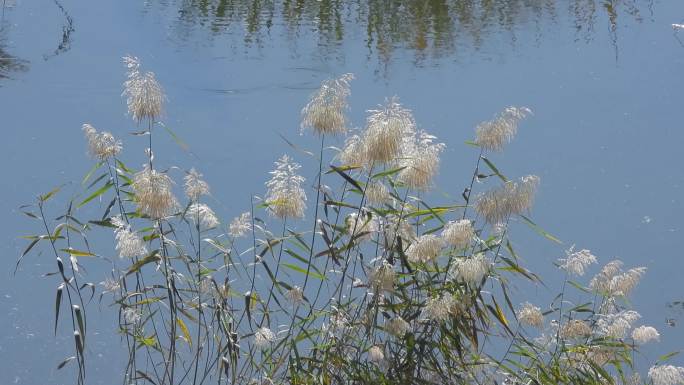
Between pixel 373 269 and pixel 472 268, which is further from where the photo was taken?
pixel 373 269

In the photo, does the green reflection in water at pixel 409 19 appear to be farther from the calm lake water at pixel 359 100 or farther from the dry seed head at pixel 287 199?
the dry seed head at pixel 287 199

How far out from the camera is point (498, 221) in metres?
1.91

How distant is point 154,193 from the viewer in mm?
1798

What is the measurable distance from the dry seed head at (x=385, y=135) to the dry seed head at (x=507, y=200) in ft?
0.61

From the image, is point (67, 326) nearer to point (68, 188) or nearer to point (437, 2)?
point (68, 188)

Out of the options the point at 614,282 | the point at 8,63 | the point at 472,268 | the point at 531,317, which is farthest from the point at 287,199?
the point at 8,63

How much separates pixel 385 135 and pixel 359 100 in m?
1.87

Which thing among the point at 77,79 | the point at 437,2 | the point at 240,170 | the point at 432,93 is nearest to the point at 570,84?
the point at 432,93

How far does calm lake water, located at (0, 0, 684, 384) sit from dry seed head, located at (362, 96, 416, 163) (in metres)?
1.13

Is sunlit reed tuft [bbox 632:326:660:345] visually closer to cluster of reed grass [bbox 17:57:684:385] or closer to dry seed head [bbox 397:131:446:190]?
cluster of reed grass [bbox 17:57:684:385]

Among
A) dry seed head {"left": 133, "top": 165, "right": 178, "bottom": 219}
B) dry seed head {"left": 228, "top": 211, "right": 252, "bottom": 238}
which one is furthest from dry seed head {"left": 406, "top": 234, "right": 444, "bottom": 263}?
dry seed head {"left": 133, "top": 165, "right": 178, "bottom": 219}

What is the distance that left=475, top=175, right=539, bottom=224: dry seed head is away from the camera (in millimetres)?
1848

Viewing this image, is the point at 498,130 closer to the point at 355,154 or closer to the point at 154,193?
the point at 355,154

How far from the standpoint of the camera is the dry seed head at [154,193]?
180 cm
